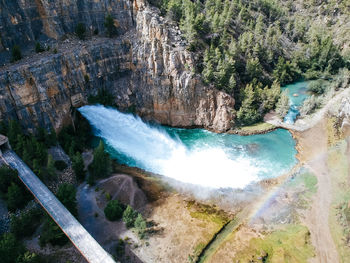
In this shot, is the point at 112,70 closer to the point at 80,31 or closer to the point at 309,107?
the point at 80,31

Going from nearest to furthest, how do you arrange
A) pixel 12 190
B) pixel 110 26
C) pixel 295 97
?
pixel 12 190 < pixel 110 26 < pixel 295 97

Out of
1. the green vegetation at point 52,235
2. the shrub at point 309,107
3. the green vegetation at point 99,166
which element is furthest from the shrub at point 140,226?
the shrub at point 309,107

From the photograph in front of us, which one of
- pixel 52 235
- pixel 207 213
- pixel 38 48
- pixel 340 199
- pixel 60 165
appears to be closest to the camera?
pixel 52 235

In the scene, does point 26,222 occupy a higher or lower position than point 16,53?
lower

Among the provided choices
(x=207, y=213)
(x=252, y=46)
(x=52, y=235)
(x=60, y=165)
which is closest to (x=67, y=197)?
(x=52, y=235)

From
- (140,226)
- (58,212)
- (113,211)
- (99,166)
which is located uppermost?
(58,212)

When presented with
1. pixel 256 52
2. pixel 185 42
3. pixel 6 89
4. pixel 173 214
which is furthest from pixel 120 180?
pixel 256 52

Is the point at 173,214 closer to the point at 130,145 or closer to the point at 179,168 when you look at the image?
the point at 179,168

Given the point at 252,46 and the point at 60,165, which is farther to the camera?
the point at 252,46
